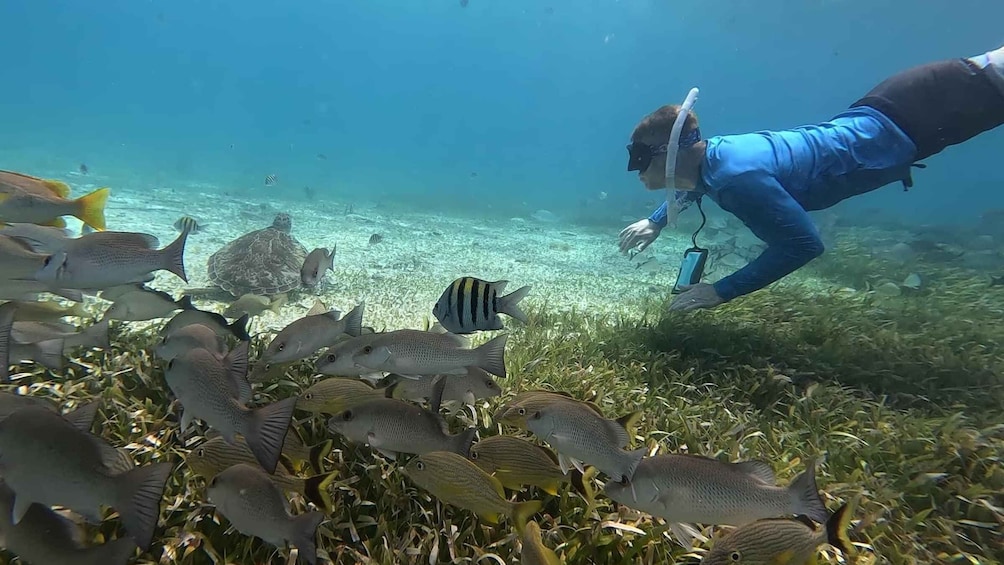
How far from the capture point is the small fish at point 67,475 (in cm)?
183

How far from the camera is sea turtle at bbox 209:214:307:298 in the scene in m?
7.18

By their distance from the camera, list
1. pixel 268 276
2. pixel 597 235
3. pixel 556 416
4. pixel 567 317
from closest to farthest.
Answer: pixel 556 416
pixel 567 317
pixel 268 276
pixel 597 235

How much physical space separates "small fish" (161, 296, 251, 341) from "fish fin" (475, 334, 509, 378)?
66.8 inches

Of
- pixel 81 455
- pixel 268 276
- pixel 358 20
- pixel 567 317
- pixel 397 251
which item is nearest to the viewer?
pixel 81 455

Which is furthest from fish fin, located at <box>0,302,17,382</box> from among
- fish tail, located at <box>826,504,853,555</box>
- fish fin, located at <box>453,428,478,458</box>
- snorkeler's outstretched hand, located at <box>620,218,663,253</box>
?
snorkeler's outstretched hand, located at <box>620,218,663,253</box>

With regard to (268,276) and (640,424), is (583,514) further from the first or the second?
(268,276)

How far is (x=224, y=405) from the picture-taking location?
2057 mm

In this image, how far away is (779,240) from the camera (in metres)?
4.82

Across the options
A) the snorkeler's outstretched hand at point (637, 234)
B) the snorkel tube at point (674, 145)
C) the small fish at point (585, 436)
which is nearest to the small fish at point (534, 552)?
the small fish at point (585, 436)

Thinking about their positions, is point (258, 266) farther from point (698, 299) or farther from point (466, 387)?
point (698, 299)

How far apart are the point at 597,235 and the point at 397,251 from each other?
11.3m

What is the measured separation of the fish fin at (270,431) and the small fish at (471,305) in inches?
49.6

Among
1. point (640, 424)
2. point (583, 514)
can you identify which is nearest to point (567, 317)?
point (640, 424)

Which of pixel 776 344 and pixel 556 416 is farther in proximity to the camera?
pixel 776 344
